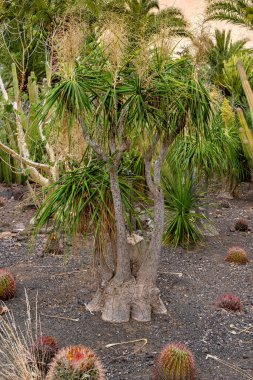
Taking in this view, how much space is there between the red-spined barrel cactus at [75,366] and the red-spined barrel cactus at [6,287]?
81.7 inches

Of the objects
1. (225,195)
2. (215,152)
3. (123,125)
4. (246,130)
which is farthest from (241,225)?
(123,125)

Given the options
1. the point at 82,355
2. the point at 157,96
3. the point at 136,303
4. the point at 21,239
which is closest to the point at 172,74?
the point at 157,96

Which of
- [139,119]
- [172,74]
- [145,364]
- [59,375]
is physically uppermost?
[172,74]

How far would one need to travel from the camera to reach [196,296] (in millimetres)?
5734

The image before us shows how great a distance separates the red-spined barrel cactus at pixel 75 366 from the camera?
10.8ft

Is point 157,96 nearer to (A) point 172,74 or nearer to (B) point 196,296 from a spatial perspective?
(A) point 172,74

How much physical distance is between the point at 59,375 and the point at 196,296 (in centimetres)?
262

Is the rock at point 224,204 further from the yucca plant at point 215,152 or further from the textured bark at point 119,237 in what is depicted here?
the textured bark at point 119,237

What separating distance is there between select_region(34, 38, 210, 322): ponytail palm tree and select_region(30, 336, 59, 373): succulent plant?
90 cm

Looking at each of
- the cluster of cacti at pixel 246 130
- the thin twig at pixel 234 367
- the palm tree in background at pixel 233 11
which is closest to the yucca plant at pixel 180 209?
the cluster of cacti at pixel 246 130

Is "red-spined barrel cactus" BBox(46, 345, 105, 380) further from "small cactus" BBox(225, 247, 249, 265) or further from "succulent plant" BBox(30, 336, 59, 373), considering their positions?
"small cactus" BBox(225, 247, 249, 265)

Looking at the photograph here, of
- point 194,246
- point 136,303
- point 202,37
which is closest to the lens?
point 136,303

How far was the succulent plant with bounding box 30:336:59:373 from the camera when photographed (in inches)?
160

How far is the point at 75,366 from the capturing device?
10.8 ft
